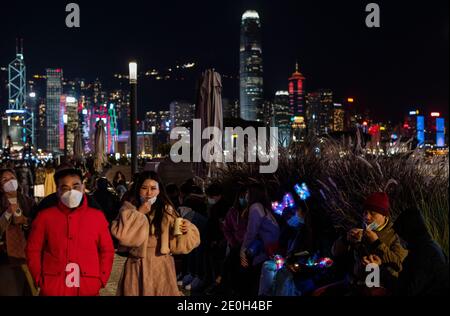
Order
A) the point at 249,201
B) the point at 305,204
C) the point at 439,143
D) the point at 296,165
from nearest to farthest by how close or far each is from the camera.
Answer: the point at 305,204, the point at 249,201, the point at 439,143, the point at 296,165

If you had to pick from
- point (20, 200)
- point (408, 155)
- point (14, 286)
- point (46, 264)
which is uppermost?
point (408, 155)

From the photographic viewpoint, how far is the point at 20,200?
256 inches

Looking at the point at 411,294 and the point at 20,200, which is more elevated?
the point at 20,200

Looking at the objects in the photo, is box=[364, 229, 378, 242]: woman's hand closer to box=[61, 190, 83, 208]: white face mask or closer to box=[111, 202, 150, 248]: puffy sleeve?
box=[111, 202, 150, 248]: puffy sleeve

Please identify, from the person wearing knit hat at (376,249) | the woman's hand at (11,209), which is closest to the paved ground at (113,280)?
the woman's hand at (11,209)

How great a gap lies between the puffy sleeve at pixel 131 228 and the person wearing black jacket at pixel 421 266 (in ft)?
7.16

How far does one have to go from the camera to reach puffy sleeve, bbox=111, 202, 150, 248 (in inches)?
193

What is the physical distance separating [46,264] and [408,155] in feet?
17.0

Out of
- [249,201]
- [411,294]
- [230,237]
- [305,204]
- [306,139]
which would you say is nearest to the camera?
[411,294]

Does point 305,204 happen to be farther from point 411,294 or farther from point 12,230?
point 12,230

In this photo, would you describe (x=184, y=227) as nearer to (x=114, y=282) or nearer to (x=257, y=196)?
(x=257, y=196)

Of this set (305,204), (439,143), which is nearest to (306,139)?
(439,143)

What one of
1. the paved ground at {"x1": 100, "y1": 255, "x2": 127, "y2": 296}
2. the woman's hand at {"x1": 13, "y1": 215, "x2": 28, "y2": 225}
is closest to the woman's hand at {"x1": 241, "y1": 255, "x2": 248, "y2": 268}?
the paved ground at {"x1": 100, "y1": 255, "x2": 127, "y2": 296}

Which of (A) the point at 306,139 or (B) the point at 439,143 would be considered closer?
(B) the point at 439,143
